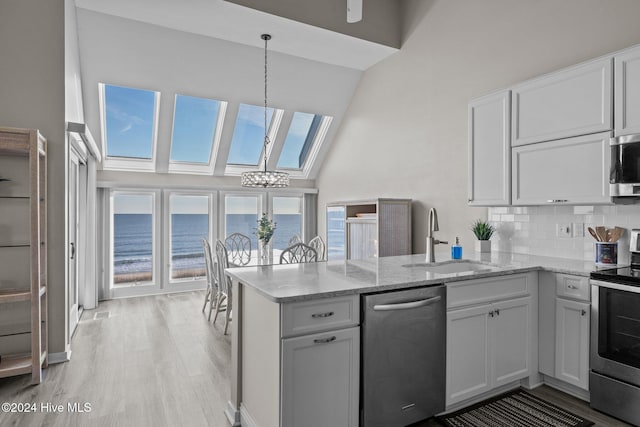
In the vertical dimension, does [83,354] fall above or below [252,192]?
below

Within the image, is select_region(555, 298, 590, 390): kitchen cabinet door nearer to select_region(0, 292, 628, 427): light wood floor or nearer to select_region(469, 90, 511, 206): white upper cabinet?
select_region(0, 292, 628, 427): light wood floor

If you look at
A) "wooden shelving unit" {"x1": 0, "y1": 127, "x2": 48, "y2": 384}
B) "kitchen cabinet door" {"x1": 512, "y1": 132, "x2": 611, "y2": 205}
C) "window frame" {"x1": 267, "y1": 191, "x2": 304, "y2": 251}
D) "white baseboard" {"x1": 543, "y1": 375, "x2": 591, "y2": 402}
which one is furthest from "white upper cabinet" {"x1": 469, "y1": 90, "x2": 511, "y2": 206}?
"window frame" {"x1": 267, "y1": 191, "x2": 304, "y2": 251}

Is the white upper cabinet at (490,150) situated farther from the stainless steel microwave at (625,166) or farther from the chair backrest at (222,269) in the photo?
the chair backrest at (222,269)

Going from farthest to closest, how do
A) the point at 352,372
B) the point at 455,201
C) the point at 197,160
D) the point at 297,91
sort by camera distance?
the point at 197,160 < the point at 297,91 < the point at 455,201 < the point at 352,372

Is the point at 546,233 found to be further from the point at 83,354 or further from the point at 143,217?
the point at 143,217

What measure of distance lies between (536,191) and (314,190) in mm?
4626

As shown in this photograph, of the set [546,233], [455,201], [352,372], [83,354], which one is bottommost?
[83,354]

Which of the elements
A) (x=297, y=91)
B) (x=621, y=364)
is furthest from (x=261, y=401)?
(x=297, y=91)

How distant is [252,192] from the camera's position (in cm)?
680

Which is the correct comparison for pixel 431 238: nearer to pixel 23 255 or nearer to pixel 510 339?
pixel 510 339

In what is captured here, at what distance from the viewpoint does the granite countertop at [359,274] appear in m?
1.92

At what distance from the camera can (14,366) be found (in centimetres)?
282

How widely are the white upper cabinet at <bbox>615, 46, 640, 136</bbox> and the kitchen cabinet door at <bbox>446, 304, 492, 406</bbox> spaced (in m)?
1.49

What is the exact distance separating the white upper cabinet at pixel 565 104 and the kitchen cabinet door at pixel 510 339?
1.29 m
